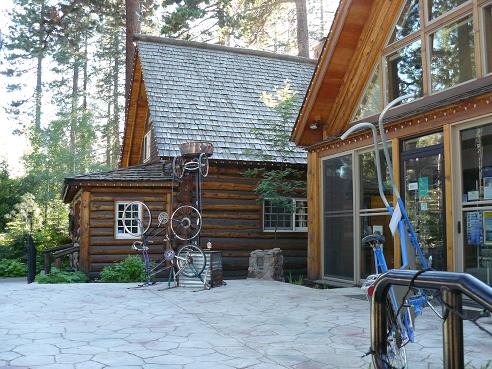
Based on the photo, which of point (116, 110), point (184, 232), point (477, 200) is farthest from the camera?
point (116, 110)

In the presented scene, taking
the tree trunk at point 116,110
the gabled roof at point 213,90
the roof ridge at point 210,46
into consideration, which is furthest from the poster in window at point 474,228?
the tree trunk at point 116,110

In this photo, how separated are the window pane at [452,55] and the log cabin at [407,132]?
15mm

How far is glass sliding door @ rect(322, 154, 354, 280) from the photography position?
982 cm

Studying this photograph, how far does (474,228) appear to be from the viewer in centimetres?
705

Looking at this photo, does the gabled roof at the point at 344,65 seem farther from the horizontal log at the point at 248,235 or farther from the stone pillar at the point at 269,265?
the horizontal log at the point at 248,235

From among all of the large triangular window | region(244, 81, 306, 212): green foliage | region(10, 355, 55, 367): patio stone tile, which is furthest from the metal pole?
region(244, 81, 306, 212): green foliage

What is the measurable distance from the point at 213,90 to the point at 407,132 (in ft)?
27.0

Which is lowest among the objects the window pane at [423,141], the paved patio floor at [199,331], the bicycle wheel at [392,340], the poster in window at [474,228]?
the paved patio floor at [199,331]

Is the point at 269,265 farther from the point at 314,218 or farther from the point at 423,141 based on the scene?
the point at 423,141

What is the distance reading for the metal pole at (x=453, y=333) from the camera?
1747 millimetres

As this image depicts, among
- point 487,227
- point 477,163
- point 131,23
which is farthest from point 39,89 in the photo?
point 487,227

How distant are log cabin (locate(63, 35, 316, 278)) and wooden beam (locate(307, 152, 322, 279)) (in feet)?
8.54

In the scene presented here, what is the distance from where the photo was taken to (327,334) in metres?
5.61

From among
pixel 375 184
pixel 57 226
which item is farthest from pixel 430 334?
pixel 57 226
